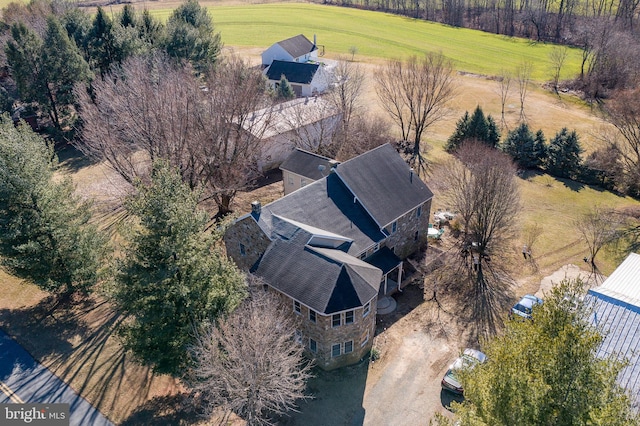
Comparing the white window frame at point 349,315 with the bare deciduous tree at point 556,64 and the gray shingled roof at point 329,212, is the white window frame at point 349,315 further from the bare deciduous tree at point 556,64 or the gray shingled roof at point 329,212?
the bare deciduous tree at point 556,64

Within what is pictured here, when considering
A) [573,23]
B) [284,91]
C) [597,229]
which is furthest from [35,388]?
[573,23]

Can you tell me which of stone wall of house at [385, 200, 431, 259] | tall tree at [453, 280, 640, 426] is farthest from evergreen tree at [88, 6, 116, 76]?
tall tree at [453, 280, 640, 426]

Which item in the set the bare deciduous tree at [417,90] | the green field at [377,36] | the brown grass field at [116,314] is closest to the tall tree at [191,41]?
the brown grass field at [116,314]

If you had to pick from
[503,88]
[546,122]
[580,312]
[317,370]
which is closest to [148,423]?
[317,370]

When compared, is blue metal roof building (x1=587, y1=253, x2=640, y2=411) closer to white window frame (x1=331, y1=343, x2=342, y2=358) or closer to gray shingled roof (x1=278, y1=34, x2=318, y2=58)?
white window frame (x1=331, y1=343, x2=342, y2=358)

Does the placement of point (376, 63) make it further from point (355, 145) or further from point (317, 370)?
point (317, 370)

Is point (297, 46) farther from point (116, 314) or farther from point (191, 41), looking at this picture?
point (116, 314)
